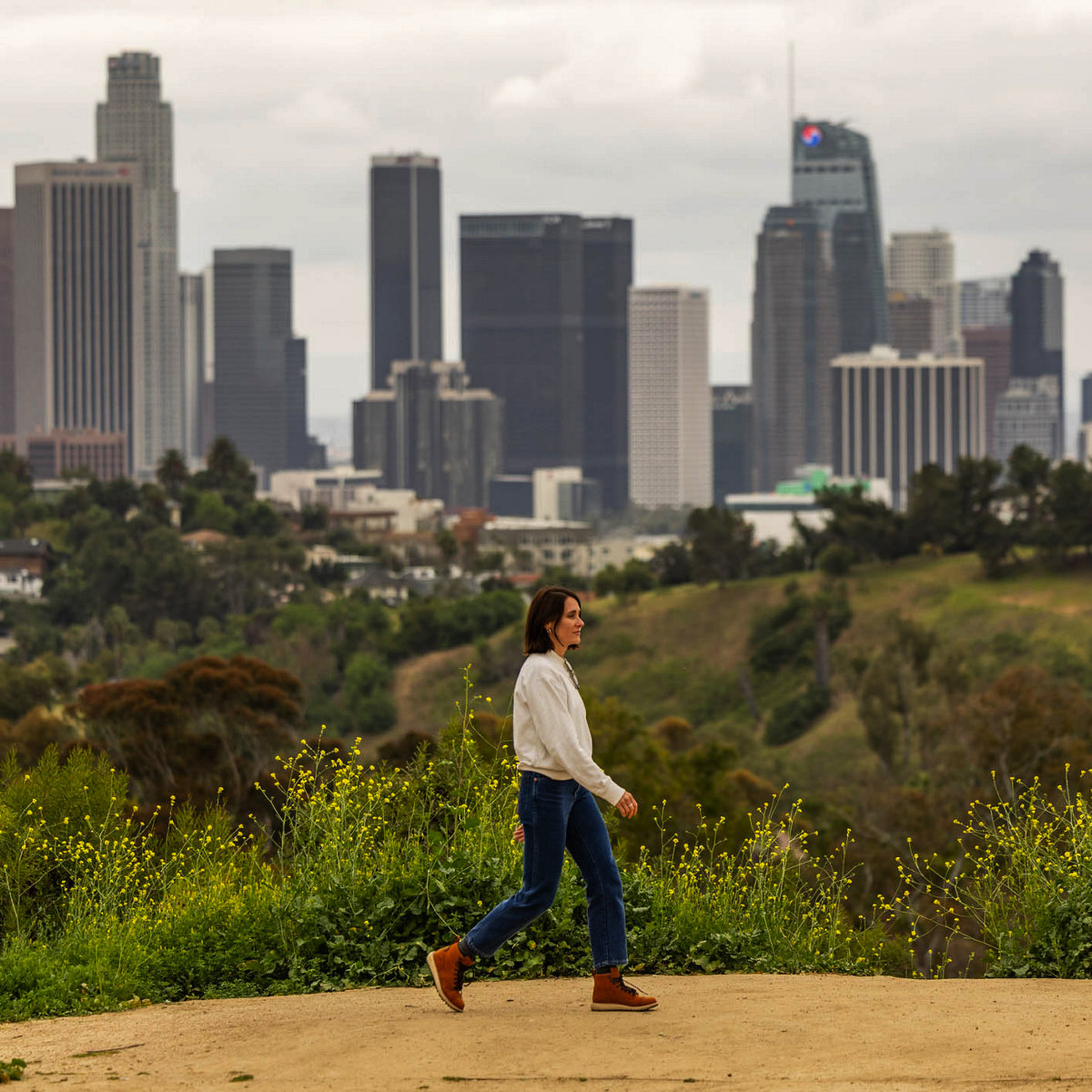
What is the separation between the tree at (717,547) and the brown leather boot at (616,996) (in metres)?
75.8

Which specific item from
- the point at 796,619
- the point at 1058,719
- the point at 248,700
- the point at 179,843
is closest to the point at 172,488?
the point at 796,619

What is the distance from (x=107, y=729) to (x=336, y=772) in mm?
31070

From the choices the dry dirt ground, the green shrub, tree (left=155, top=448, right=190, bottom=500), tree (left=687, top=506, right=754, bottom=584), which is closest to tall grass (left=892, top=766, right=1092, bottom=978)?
the dry dirt ground

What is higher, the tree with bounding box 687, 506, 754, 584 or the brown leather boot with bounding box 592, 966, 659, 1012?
the brown leather boot with bounding box 592, 966, 659, 1012

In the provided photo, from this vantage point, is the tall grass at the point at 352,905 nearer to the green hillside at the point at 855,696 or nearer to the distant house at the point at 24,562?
the green hillside at the point at 855,696

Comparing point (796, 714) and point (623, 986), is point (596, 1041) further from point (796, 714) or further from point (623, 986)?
point (796, 714)

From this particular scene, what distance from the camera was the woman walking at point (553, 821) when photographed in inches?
288

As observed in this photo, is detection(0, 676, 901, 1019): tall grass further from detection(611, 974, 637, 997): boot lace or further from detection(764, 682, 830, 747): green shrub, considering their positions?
detection(764, 682, 830, 747): green shrub

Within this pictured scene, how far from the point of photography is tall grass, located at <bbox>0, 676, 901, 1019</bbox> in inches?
322

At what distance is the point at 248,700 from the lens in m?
42.5

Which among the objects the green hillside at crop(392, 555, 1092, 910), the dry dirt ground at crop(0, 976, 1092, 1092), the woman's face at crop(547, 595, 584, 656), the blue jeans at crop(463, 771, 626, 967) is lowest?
the green hillside at crop(392, 555, 1092, 910)

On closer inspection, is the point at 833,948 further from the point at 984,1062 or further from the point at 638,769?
the point at 638,769

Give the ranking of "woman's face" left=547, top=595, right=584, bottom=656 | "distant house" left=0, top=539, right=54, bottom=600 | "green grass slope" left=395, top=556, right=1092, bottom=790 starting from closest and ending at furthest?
"woman's face" left=547, top=595, right=584, bottom=656, "green grass slope" left=395, top=556, right=1092, bottom=790, "distant house" left=0, top=539, right=54, bottom=600

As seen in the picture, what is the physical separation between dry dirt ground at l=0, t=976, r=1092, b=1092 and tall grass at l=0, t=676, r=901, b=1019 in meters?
0.30
